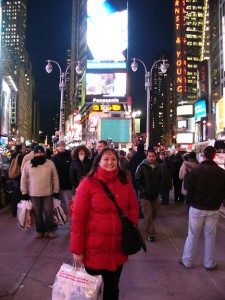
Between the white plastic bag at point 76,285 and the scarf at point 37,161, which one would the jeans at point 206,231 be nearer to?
the white plastic bag at point 76,285

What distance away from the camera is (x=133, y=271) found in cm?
559

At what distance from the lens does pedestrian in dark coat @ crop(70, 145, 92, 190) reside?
8.09 m

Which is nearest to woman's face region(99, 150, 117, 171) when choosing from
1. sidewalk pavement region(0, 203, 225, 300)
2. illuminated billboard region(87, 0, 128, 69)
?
sidewalk pavement region(0, 203, 225, 300)

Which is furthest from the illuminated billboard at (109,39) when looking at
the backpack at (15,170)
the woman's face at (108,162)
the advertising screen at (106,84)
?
the woman's face at (108,162)

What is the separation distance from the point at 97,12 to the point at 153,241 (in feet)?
242

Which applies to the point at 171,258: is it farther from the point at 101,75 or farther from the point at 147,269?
the point at 101,75

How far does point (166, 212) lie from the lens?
11070mm

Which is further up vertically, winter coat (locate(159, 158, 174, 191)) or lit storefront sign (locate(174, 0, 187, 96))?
lit storefront sign (locate(174, 0, 187, 96))

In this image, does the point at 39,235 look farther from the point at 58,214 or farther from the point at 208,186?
the point at 208,186

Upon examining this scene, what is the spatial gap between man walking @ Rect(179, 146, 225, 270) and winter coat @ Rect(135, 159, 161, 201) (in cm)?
165

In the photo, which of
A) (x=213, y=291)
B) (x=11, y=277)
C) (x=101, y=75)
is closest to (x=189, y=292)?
(x=213, y=291)

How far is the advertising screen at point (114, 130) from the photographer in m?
22.5

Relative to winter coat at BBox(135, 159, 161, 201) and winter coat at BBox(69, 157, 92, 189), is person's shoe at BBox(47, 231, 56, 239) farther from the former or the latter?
winter coat at BBox(135, 159, 161, 201)

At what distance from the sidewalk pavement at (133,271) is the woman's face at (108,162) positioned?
6.53 feet
